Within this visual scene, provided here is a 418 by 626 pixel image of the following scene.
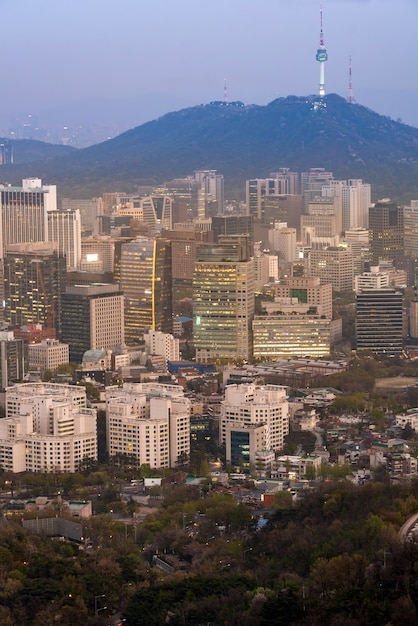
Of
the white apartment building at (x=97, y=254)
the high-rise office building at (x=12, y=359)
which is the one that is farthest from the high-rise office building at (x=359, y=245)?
the high-rise office building at (x=12, y=359)

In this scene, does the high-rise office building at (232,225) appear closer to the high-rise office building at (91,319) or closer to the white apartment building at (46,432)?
the high-rise office building at (91,319)

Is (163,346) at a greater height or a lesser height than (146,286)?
lesser

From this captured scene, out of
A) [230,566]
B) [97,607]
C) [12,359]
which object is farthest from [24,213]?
[97,607]

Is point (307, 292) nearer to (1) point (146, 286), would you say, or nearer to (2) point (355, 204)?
(1) point (146, 286)

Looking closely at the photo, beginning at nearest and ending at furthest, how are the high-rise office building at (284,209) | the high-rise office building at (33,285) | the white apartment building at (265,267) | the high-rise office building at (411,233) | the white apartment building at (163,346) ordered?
the white apartment building at (163,346), the high-rise office building at (33,285), the white apartment building at (265,267), the high-rise office building at (411,233), the high-rise office building at (284,209)

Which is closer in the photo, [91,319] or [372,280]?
[91,319]

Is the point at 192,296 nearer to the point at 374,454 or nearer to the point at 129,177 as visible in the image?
the point at 374,454
